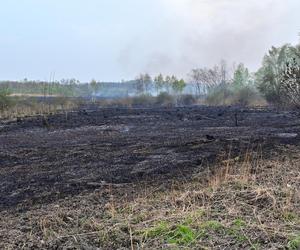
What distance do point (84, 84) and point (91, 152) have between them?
7223cm

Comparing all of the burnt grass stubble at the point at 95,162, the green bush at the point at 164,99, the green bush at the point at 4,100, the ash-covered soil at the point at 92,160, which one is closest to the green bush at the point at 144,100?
the green bush at the point at 164,99

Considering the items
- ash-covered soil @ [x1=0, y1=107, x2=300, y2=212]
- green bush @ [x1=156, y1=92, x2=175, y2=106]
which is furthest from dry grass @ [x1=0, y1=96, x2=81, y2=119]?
green bush @ [x1=156, y1=92, x2=175, y2=106]

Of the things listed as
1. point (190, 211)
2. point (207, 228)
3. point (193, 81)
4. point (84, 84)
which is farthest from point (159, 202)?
point (84, 84)

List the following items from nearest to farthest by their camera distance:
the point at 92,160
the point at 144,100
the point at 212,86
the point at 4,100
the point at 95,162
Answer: the point at 95,162 → the point at 92,160 → the point at 4,100 → the point at 144,100 → the point at 212,86

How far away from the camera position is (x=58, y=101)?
1551 inches

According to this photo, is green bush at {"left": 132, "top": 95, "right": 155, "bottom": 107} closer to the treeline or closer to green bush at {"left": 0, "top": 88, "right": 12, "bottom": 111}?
the treeline

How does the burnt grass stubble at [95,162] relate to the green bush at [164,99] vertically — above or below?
below

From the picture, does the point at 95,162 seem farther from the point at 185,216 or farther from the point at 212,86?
the point at 212,86

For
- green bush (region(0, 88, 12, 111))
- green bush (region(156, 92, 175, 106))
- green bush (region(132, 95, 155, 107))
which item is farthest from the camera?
green bush (region(156, 92, 175, 106))

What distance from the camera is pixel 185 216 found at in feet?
16.9

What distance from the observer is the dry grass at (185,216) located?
4.64m

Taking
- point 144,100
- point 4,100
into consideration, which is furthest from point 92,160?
point 144,100

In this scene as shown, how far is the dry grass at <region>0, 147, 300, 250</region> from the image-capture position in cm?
464

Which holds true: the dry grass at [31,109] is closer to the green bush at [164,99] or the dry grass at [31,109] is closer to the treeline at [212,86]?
the treeline at [212,86]
